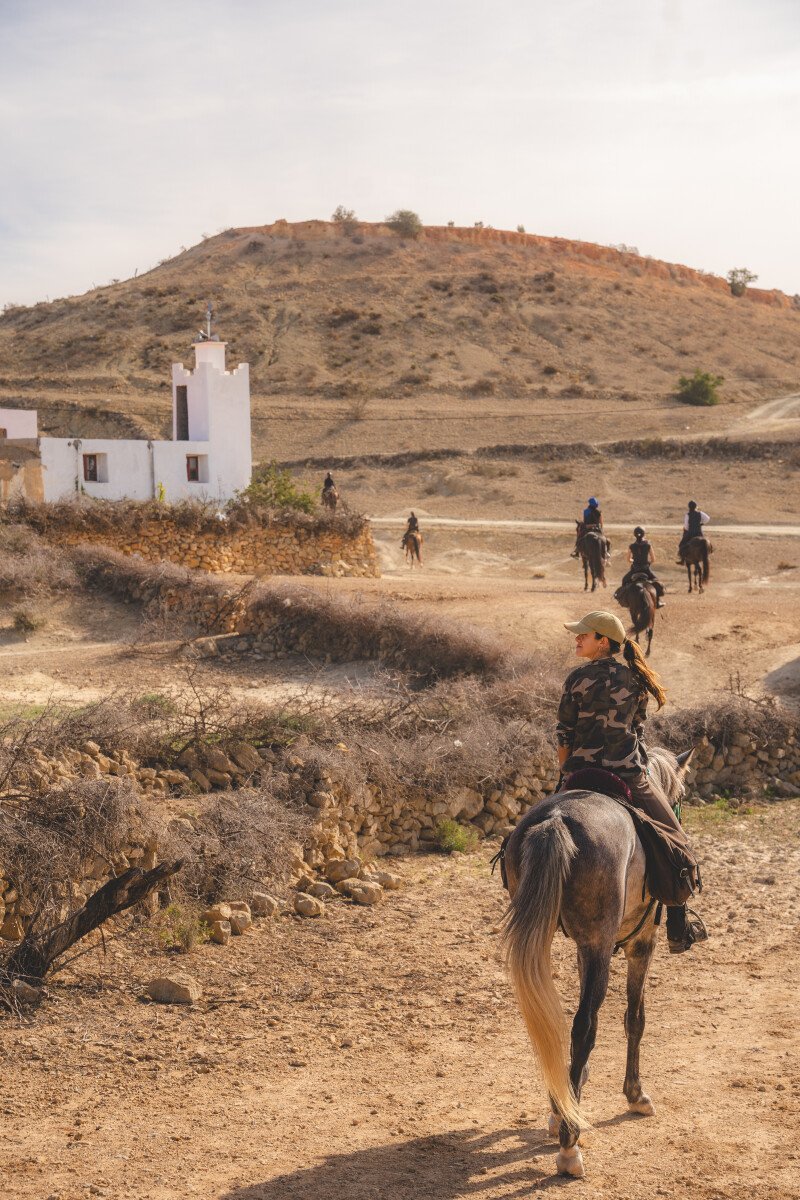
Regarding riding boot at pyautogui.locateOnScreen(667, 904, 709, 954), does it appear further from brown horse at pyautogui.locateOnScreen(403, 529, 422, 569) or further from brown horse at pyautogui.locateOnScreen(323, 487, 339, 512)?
brown horse at pyautogui.locateOnScreen(323, 487, 339, 512)

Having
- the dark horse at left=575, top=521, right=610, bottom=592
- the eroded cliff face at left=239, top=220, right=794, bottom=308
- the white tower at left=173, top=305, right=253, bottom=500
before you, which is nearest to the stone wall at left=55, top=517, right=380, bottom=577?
the white tower at left=173, top=305, right=253, bottom=500

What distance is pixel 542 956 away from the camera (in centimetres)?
563

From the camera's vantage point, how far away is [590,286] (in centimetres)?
8275

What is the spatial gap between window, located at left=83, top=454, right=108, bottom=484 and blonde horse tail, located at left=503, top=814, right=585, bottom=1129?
26.5m

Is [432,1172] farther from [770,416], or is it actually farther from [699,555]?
[770,416]

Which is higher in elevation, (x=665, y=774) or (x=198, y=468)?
(x=198, y=468)

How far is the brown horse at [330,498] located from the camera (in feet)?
106

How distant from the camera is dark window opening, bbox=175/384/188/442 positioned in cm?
3469

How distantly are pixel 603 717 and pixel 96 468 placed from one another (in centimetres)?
2603

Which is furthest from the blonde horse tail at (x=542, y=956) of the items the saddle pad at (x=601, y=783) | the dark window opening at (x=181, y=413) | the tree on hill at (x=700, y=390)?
the tree on hill at (x=700, y=390)

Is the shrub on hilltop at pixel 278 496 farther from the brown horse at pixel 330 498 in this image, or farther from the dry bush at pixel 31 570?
the dry bush at pixel 31 570

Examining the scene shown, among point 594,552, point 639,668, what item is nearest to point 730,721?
point 639,668

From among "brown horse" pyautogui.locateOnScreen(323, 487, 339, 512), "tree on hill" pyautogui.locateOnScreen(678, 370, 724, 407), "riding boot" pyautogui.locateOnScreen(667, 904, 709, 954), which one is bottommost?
"riding boot" pyautogui.locateOnScreen(667, 904, 709, 954)

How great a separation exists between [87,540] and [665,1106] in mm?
21610
